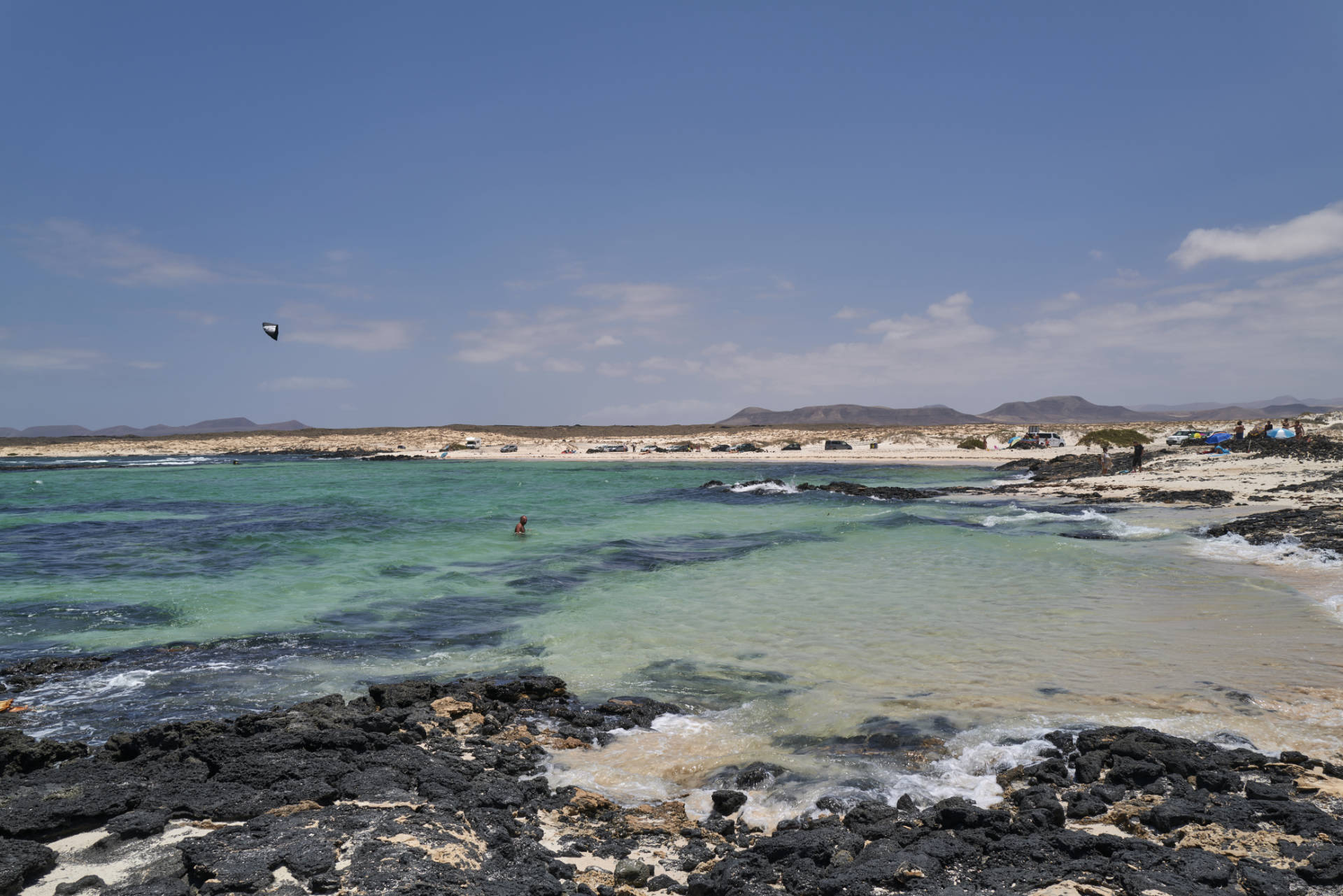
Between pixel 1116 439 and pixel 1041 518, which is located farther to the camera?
pixel 1116 439

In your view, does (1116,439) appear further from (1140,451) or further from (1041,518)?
(1041,518)

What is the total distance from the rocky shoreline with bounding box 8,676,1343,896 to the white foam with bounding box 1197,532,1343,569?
10567 mm

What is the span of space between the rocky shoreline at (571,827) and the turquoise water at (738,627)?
26.5 inches

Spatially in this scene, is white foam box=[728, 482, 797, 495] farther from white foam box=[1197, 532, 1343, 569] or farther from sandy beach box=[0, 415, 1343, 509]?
white foam box=[1197, 532, 1343, 569]

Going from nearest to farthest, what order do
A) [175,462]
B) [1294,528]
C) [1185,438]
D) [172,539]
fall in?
[1294,528]
[172,539]
[1185,438]
[175,462]

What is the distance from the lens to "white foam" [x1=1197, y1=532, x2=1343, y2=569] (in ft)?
44.7

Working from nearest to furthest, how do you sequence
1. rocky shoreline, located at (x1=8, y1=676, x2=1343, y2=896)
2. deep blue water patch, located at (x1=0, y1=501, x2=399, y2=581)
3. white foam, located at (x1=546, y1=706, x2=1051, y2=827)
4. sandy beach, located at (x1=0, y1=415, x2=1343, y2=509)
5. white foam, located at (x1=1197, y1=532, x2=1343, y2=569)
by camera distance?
rocky shoreline, located at (x1=8, y1=676, x2=1343, y2=896), white foam, located at (x1=546, y1=706, x2=1051, y2=827), white foam, located at (x1=1197, y1=532, x2=1343, y2=569), deep blue water patch, located at (x1=0, y1=501, x2=399, y2=581), sandy beach, located at (x1=0, y1=415, x2=1343, y2=509)

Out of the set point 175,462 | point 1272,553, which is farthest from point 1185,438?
point 175,462

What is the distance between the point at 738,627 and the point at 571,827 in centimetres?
629

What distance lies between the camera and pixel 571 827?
5.33m

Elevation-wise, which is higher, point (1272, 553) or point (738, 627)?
point (1272, 553)

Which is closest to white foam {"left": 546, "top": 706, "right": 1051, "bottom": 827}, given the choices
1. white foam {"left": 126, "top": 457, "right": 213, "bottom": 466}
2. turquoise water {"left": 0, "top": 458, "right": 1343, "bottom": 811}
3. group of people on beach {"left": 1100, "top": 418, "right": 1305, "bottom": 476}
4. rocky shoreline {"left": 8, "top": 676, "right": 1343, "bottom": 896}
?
turquoise water {"left": 0, "top": 458, "right": 1343, "bottom": 811}

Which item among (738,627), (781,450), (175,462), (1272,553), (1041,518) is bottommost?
(738,627)

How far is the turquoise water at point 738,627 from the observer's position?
7035 millimetres
